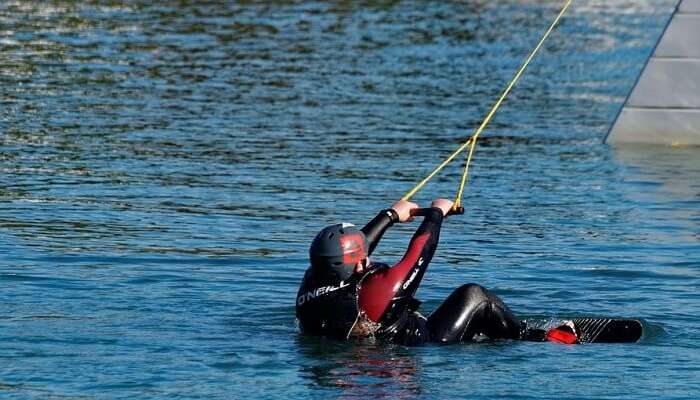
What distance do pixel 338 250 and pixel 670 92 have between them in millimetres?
13448

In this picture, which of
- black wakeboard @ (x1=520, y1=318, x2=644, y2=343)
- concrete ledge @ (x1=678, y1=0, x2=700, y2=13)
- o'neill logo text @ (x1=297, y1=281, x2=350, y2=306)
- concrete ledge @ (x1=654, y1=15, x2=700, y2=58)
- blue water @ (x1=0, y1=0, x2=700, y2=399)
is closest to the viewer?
blue water @ (x1=0, y1=0, x2=700, y2=399)

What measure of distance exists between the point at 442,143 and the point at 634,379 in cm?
1446

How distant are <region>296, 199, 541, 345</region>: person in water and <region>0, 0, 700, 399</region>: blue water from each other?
0.20 m

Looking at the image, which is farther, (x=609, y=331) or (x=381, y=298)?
(x=609, y=331)

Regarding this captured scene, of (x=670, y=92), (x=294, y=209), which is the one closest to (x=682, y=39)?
(x=670, y=92)

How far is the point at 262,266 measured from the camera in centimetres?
1666

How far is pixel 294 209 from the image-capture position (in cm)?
2019

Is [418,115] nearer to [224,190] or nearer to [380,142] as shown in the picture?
[380,142]

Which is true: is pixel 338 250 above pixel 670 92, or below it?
below

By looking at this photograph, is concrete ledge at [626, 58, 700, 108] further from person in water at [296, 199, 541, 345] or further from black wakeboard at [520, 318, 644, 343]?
person in water at [296, 199, 541, 345]

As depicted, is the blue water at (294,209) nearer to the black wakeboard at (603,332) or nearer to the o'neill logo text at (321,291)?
the black wakeboard at (603,332)

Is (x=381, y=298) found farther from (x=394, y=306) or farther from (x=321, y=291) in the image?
(x=321, y=291)

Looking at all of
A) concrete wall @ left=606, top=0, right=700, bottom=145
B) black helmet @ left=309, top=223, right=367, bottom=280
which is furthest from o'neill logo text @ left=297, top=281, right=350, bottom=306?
concrete wall @ left=606, top=0, right=700, bottom=145

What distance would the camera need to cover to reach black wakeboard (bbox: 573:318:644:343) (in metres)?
13.5
